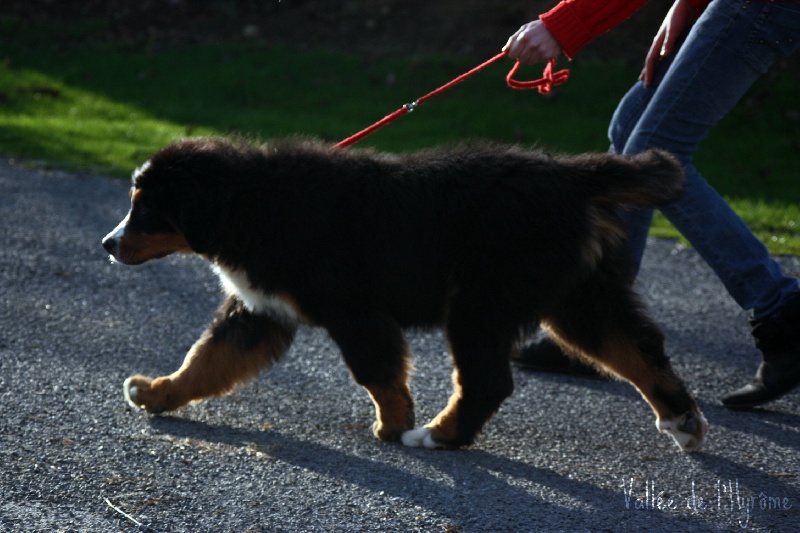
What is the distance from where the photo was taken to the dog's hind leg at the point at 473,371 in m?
3.67

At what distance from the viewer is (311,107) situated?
11.3 metres

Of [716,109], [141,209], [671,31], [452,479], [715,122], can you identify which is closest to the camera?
[452,479]

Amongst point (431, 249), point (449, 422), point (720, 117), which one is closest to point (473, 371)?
point (449, 422)

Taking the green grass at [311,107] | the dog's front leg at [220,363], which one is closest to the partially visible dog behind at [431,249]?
the dog's front leg at [220,363]

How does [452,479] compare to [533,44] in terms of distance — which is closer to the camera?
[452,479]

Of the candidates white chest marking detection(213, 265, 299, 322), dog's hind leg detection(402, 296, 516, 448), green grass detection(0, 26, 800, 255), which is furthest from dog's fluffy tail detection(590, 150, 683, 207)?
green grass detection(0, 26, 800, 255)

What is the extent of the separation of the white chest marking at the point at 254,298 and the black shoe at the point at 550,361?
54.8 inches

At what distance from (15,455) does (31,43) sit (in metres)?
11.4

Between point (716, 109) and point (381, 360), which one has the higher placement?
point (716, 109)

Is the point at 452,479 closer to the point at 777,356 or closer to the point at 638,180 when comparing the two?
the point at 638,180

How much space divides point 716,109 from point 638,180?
29.9 inches

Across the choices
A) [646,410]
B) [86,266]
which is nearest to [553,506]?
[646,410]

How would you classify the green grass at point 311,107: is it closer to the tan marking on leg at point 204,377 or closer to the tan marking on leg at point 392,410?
the tan marking on leg at point 392,410

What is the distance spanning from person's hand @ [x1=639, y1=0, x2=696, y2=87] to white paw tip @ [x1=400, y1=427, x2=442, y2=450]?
6.17ft
